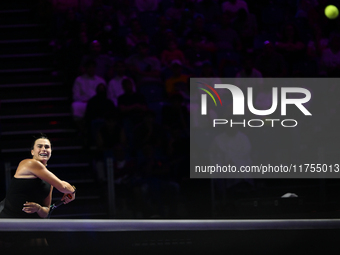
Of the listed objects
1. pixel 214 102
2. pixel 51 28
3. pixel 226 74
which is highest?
pixel 51 28

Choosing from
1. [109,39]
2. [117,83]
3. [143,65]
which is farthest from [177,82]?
[109,39]

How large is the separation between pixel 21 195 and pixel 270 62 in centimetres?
489

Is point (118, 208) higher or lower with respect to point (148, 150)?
lower

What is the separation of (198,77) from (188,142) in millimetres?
1372

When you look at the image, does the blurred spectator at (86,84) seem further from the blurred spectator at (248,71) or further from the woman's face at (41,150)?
the woman's face at (41,150)

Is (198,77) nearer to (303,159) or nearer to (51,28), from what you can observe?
(303,159)

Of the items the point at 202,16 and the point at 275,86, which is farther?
the point at 202,16

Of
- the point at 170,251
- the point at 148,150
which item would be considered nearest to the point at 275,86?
the point at 148,150

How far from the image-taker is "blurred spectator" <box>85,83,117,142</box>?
6.23 meters

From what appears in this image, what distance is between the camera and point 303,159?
5723mm

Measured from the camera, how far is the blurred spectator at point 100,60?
7.21m

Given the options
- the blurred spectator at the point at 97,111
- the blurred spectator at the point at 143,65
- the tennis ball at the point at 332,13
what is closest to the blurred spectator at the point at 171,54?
the blurred spectator at the point at 143,65

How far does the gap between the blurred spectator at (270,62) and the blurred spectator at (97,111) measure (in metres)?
2.34

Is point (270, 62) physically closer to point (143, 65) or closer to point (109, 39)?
point (143, 65)
